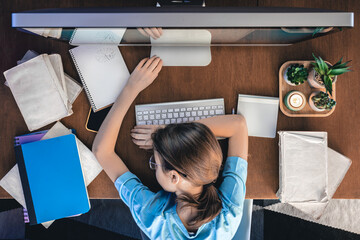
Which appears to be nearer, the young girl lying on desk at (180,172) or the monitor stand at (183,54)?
the young girl lying on desk at (180,172)

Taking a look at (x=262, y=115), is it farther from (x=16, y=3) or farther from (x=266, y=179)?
(x=16, y=3)

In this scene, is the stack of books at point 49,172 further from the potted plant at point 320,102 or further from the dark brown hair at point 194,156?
the potted plant at point 320,102

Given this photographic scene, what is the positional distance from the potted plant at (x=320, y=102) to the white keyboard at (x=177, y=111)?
314 mm

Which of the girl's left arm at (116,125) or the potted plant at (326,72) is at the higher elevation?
the potted plant at (326,72)

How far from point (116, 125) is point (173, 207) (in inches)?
13.4

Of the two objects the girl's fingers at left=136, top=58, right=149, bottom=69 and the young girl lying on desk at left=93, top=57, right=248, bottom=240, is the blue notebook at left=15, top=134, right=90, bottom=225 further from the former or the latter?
the girl's fingers at left=136, top=58, right=149, bottom=69

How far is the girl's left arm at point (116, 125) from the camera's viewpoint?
85 cm

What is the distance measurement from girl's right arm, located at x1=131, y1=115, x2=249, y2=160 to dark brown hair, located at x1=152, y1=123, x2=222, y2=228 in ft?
0.31

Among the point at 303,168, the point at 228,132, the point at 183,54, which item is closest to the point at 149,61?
the point at 183,54

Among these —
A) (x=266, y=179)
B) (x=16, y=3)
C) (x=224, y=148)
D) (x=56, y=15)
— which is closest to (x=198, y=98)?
(x=224, y=148)

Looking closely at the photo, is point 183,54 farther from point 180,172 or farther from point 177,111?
point 180,172

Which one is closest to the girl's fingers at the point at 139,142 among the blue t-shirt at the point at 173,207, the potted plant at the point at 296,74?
the blue t-shirt at the point at 173,207

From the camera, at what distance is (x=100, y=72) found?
0.89 m

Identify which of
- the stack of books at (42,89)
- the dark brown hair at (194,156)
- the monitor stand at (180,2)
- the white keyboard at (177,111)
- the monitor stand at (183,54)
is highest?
the monitor stand at (180,2)
